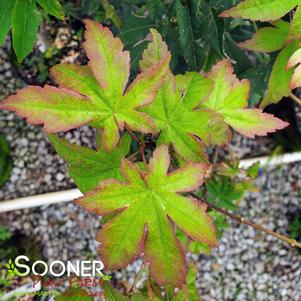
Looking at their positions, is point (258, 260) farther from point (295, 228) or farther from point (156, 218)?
point (156, 218)

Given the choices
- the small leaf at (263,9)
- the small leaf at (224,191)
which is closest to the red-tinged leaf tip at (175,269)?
the small leaf at (263,9)

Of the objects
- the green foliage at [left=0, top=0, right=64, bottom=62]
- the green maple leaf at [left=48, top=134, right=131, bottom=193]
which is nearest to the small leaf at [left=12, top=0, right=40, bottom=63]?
the green foliage at [left=0, top=0, right=64, bottom=62]

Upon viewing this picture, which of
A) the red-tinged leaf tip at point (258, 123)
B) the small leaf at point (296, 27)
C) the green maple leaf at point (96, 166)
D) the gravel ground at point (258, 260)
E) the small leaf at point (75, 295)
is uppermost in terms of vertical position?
the small leaf at point (296, 27)

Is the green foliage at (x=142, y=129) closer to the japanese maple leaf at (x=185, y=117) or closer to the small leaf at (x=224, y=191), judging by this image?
the japanese maple leaf at (x=185, y=117)

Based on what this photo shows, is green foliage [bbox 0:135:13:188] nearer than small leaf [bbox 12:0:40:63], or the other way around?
small leaf [bbox 12:0:40:63]

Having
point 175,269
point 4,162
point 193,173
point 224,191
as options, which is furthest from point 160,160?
point 4,162

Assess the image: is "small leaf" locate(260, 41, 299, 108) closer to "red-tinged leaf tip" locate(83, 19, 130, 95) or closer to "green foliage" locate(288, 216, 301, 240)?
"red-tinged leaf tip" locate(83, 19, 130, 95)
